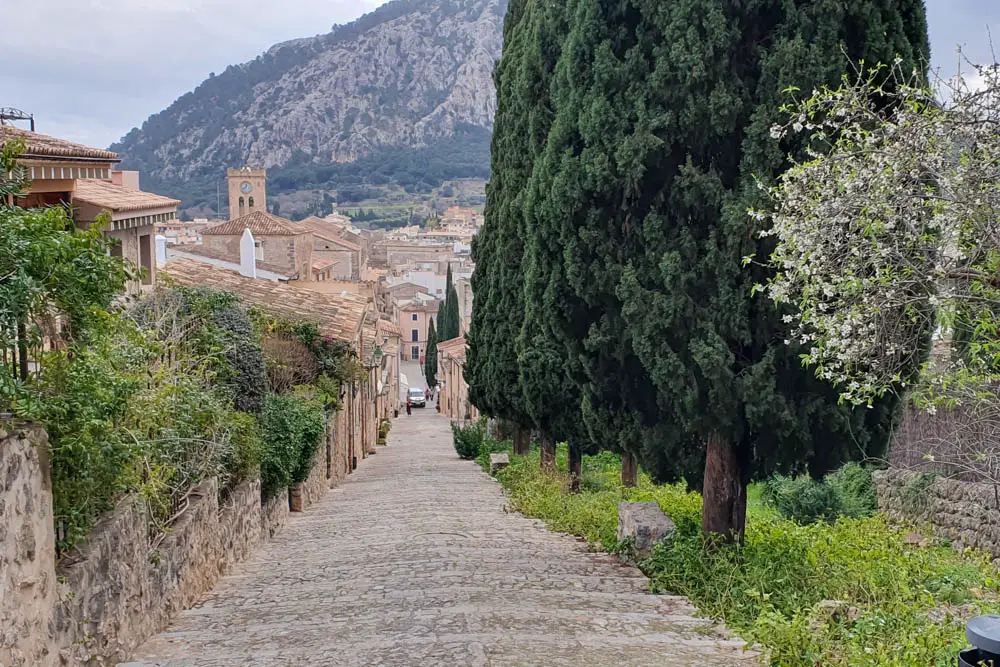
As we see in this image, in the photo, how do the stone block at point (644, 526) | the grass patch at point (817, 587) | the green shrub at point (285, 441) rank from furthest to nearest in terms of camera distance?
the green shrub at point (285, 441) < the stone block at point (644, 526) < the grass patch at point (817, 587)

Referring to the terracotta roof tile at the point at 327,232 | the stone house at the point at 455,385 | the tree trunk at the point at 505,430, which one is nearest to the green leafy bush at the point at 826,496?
the tree trunk at the point at 505,430

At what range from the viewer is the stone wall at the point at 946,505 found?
13.5m

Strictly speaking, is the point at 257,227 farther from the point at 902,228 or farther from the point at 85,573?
the point at 902,228

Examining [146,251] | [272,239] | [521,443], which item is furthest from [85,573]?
[272,239]

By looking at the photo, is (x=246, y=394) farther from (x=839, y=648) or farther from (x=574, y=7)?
(x=839, y=648)

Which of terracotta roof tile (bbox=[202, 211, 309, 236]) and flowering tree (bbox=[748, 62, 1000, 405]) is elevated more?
terracotta roof tile (bbox=[202, 211, 309, 236])

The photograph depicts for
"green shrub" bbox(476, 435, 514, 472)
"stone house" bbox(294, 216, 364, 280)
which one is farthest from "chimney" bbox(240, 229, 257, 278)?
"stone house" bbox(294, 216, 364, 280)

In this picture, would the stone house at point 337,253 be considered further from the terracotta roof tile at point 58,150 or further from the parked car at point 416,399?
the terracotta roof tile at point 58,150

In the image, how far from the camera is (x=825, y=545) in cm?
948

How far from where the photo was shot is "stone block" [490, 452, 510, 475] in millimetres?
21422

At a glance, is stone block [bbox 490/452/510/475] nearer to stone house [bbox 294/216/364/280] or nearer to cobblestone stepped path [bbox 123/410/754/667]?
cobblestone stepped path [bbox 123/410/754/667]

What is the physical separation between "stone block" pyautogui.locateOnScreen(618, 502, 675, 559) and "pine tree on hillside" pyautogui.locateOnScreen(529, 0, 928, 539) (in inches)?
21.2

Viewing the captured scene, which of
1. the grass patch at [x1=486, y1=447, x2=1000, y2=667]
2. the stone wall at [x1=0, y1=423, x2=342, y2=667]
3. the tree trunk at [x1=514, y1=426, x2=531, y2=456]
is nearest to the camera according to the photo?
the stone wall at [x1=0, y1=423, x2=342, y2=667]

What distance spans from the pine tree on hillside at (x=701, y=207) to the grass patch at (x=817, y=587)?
26.9 inches
